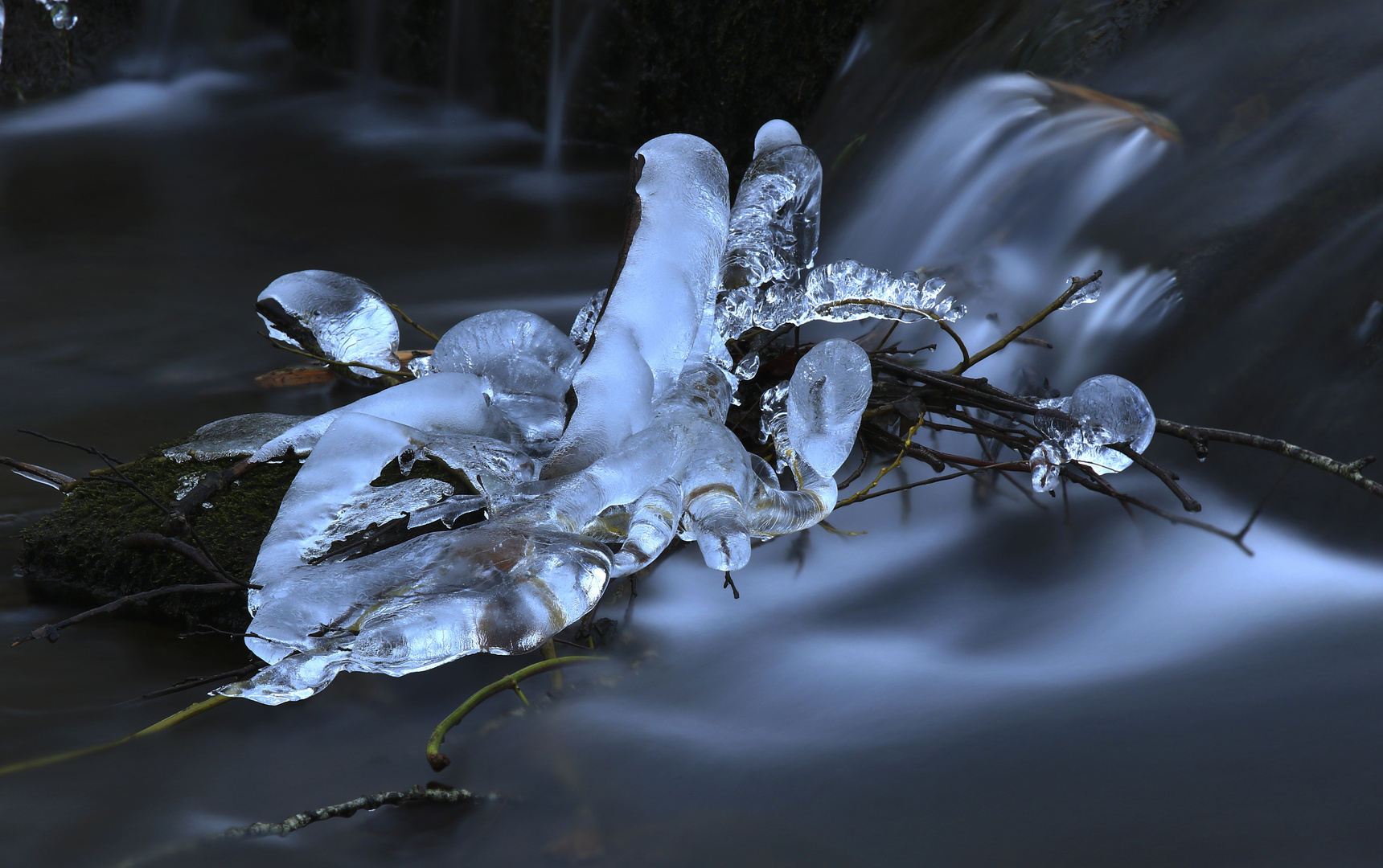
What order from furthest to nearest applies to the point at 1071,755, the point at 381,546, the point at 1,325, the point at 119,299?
the point at 119,299
the point at 1,325
the point at 381,546
the point at 1071,755

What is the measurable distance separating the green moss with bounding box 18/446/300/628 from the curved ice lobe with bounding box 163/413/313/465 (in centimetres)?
8

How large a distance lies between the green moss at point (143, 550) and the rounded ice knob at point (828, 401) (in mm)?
886

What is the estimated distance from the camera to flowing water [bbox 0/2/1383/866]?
122cm

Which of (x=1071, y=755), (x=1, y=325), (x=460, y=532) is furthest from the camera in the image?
(x=1, y=325)

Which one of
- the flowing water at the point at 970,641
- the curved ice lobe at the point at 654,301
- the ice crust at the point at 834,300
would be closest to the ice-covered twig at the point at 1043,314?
the ice crust at the point at 834,300

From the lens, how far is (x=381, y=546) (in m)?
1.55

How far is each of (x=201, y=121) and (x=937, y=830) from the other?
5.85 m

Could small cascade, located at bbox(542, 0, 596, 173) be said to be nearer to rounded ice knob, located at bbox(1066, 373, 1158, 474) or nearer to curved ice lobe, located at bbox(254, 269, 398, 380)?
curved ice lobe, located at bbox(254, 269, 398, 380)

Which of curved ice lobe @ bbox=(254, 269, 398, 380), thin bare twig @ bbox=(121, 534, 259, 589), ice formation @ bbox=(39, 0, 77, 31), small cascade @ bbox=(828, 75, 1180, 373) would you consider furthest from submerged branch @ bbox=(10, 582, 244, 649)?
ice formation @ bbox=(39, 0, 77, 31)

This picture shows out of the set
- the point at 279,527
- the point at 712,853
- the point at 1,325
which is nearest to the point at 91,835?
the point at 279,527

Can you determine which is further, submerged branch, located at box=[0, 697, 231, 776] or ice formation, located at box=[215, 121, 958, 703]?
submerged branch, located at box=[0, 697, 231, 776]

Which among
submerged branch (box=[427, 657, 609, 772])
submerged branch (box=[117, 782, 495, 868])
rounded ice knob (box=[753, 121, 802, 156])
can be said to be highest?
rounded ice knob (box=[753, 121, 802, 156])

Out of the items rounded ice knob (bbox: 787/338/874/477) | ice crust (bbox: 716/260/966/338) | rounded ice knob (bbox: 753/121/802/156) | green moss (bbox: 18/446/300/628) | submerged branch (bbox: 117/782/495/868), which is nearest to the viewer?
submerged branch (bbox: 117/782/495/868)

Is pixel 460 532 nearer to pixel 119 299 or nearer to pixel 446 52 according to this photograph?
pixel 119 299
